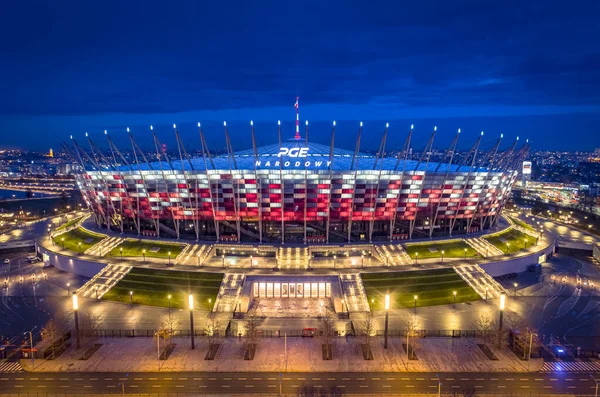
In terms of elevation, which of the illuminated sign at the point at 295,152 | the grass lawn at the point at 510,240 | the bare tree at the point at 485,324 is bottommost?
the bare tree at the point at 485,324

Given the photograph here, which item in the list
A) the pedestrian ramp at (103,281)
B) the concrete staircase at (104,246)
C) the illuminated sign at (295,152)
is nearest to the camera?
the pedestrian ramp at (103,281)

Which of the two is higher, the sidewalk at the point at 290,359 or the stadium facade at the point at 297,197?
the stadium facade at the point at 297,197

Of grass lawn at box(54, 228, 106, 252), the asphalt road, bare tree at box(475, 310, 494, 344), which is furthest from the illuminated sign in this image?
the asphalt road

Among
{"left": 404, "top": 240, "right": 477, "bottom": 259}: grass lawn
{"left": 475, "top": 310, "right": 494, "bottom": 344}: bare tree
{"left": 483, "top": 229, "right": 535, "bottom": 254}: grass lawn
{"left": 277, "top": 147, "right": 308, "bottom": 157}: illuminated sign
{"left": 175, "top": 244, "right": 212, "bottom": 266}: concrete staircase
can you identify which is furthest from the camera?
{"left": 277, "top": 147, "right": 308, "bottom": 157}: illuminated sign

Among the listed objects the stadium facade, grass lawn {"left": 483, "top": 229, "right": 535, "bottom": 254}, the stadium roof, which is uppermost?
the stadium roof

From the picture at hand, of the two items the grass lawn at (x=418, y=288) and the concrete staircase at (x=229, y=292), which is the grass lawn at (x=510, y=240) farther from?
the concrete staircase at (x=229, y=292)

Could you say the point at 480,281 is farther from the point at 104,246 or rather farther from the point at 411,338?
the point at 104,246

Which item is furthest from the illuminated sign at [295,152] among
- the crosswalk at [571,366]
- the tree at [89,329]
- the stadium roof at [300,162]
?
the crosswalk at [571,366]

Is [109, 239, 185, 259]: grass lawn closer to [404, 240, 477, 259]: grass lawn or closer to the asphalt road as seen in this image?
the asphalt road
